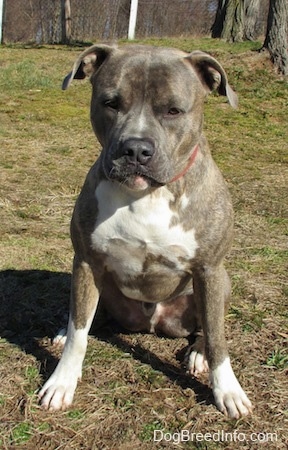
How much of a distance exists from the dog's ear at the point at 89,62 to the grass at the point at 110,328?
1.33 m

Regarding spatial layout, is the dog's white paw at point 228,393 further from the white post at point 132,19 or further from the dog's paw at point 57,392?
the white post at point 132,19

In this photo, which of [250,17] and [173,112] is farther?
[250,17]

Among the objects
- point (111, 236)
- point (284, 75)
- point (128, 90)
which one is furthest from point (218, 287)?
point (284, 75)

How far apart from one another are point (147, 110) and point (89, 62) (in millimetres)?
434

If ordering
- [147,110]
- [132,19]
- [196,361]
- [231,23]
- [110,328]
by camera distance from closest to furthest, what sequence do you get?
[147,110], [196,361], [110,328], [231,23], [132,19]

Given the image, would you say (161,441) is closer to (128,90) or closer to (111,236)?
(111,236)

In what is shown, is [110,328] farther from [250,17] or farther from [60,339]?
[250,17]

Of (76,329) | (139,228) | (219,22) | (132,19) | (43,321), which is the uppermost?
(139,228)

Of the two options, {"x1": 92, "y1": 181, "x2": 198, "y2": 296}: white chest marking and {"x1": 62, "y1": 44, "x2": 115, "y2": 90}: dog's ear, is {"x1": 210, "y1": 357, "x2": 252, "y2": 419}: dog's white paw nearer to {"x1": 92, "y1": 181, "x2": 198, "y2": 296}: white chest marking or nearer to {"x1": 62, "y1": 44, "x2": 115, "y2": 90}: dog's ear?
{"x1": 92, "y1": 181, "x2": 198, "y2": 296}: white chest marking

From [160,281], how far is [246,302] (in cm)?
102

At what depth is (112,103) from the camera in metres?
2.43

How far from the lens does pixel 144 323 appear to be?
3066mm

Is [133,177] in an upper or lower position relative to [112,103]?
lower

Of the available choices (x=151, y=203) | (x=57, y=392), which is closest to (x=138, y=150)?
(x=151, y=203)
